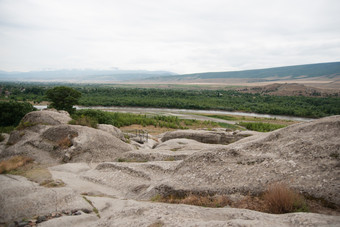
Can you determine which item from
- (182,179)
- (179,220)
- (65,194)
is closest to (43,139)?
(65,194)

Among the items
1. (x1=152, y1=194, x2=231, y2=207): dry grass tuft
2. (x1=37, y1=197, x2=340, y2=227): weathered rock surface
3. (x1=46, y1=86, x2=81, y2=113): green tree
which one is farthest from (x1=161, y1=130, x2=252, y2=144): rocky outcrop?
(x1=46, y1=86, x2=81, y2=113): green tree

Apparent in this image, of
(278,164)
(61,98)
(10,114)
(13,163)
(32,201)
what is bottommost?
(13,163)

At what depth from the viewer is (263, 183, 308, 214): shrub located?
7449 millimetres

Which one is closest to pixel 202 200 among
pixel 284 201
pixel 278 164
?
pixel 284 201

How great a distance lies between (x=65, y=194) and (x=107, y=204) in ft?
6.83

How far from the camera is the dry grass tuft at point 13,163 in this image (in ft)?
47.4

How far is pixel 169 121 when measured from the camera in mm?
54719

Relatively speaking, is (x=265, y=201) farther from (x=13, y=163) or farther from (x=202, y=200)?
(x=13, y=163)

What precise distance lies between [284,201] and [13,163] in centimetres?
1693

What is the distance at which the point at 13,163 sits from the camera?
15.6 meters

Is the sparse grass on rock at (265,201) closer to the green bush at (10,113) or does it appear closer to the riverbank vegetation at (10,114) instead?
the riverbank vegetation at (10,114)

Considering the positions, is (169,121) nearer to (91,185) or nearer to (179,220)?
(91,185)

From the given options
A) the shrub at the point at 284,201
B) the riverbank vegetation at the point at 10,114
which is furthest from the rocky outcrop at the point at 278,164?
the riverbank vegetation at the point at 10,114

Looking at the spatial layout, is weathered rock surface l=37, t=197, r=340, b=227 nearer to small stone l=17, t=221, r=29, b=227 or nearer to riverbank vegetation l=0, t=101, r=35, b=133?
small stone l=17, t=221, r=29, b=227
